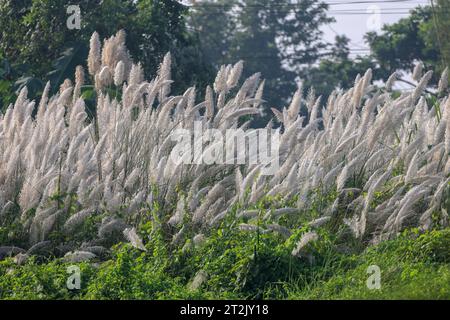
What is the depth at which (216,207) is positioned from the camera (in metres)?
7.23

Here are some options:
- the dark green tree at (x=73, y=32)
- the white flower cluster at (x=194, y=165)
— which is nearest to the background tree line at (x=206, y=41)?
the dark green tree at (x=73, y=32)

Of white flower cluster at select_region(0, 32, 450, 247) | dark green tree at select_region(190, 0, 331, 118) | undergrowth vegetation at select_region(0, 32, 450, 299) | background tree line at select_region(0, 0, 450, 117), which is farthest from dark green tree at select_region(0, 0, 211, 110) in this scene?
dark green tree at select_region(190, 0, 331, 118)

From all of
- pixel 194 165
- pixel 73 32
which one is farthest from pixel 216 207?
pixel 73 32

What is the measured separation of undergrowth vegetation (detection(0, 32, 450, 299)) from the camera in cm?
652

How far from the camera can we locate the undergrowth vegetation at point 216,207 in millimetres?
6520

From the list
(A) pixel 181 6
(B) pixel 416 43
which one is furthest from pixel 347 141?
(B) pixel 416 43

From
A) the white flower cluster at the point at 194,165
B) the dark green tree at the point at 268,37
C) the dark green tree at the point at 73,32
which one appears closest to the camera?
the white flower cluster at the point at 194,165

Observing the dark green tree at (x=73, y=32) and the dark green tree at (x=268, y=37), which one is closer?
the dark green tree at (x=73, y=32)

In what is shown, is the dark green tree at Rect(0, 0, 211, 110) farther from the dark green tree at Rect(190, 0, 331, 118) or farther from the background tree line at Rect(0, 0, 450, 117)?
the dark green tree at Rect(190, 0, 331, 118)

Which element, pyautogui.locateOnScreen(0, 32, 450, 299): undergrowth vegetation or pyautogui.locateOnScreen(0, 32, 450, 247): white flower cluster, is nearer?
pyautogui.locateOnScreen(0, 32, 450, 299): undergrowth vegetation

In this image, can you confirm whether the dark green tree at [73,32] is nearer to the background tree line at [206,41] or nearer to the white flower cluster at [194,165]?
the background tree line at [206,41]

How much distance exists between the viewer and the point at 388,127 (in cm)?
786
